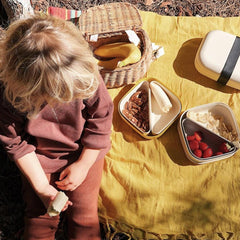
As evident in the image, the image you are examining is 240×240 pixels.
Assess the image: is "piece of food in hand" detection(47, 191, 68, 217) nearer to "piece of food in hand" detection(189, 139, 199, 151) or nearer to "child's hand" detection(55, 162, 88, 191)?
"child's hand" detection(55, 162, 88, 191)

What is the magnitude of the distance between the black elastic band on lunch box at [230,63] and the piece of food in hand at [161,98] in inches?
12.5

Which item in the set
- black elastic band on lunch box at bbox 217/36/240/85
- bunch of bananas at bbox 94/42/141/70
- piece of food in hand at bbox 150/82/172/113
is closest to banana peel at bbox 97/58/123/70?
bunch of bananas at bbox 94/42/141/70

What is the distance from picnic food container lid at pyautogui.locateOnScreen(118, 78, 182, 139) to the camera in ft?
4.76

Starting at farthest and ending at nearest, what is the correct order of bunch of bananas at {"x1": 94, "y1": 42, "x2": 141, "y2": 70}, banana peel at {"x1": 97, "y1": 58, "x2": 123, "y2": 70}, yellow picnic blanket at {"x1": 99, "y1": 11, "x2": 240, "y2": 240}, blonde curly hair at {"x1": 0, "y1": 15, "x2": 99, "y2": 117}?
banana peel at {"x1": 97, "y1": 58, "x2": 123, "y2": 70} < bunch of bananas at {"x1": 94, "y1": 42, "x2": 141, "y2": 70} < yellow picnic blanket at {"x1": 99, "y1": 11, "x2": 240, "y2": 240} < blonde curly hair at {"x1": 0, "y1": 15, "x2": 99, "y2": 117}

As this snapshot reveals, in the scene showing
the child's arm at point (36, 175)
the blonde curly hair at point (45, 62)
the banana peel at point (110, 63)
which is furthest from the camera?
the banana peel at point (110, 63)

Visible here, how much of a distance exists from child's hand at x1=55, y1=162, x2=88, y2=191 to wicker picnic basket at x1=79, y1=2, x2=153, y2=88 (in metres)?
0.51

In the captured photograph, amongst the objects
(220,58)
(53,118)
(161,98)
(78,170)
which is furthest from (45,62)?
(220,58)

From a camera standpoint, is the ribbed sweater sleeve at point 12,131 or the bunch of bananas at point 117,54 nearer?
the ribbed sweater sleeve at point 12,131

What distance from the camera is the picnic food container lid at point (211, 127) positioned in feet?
4.63

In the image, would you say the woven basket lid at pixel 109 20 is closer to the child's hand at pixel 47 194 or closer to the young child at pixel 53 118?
the young child at pixel 53 118

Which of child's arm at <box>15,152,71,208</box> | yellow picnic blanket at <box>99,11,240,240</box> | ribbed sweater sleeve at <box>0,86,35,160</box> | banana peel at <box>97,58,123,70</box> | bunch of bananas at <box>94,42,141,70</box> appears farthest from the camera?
banana peel at <box>97,58,123,70</box>

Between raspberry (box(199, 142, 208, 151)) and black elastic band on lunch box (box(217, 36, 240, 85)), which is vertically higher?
black elastic band on lunch box (box(217, 36, 240, 85))

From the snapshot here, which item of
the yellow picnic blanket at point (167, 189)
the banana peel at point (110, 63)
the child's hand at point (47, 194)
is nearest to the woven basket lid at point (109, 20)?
the banana peel at point (110, 63)

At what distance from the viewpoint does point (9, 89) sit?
934mm
